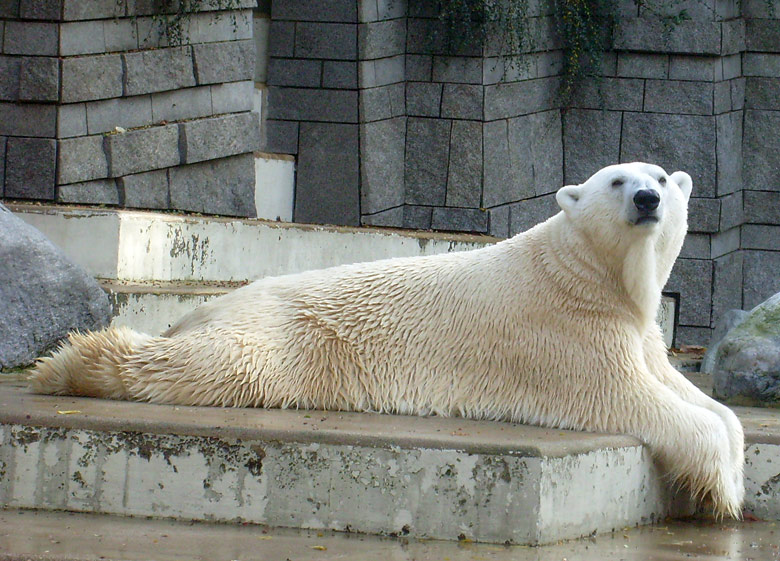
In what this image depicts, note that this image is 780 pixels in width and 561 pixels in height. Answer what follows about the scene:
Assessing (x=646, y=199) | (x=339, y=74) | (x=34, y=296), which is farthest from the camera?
(x=339, y=74)

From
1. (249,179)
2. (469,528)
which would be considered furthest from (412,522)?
(249,179)

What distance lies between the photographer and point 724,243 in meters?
9.30

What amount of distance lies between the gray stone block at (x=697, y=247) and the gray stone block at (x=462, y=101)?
223 cm

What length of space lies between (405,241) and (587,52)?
9.64 ft

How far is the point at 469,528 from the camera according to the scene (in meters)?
3.18

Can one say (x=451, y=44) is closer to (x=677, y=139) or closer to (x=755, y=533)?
(x=677, y=139)

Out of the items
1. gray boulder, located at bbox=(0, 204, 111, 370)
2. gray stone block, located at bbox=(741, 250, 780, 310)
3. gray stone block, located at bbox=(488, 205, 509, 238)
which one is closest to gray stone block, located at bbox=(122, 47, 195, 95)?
gray boulder, located at bbox=(0, 204, 111, 370)

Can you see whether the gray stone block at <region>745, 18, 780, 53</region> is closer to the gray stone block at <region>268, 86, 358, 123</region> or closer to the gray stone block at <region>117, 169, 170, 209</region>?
the gray stone block at <region>268, 86, 358, 123</region>

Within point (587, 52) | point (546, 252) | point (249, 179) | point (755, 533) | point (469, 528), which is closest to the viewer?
point (469, 528)

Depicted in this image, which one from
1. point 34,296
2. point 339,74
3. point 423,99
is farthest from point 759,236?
point 34,296

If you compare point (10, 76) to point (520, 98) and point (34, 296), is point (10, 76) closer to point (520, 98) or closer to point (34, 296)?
point (34, 296)

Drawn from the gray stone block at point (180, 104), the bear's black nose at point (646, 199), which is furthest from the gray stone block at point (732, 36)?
the bear's black nose at point (646, 199)

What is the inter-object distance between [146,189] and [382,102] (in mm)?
2093

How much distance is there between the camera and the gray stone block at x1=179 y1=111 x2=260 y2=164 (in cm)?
677
